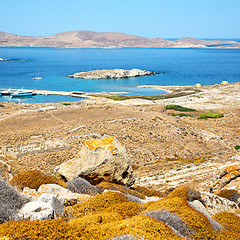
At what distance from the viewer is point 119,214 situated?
23.2 ft

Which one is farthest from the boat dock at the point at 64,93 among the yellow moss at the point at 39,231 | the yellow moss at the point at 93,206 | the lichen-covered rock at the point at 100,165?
the yellow moss at the point at 39,231

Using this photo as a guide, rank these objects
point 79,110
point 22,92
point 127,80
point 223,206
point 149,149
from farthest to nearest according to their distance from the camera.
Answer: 1. point 127,80
2. point 22,92
3. point 79,110
4. point 149,149
5. point 223,206

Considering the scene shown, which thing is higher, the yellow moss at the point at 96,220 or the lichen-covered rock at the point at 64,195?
the yellow moss at the point at 96,220

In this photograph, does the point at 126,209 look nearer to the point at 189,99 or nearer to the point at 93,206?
the point at 93,206

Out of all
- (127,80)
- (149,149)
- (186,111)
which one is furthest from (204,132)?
(127,80)

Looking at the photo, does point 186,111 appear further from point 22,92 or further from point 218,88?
point 22,92

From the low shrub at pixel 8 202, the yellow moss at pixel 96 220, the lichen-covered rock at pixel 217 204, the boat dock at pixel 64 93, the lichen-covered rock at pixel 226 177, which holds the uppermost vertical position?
the low shrub at pixel 8 202

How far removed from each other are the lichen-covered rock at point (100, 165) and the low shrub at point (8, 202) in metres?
5.13

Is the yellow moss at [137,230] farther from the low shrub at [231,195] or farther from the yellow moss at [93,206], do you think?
the low shrub at [231,195]

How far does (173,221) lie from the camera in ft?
21.5

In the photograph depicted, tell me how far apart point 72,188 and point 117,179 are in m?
2.81

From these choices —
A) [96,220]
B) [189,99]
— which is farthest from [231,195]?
[189,99]

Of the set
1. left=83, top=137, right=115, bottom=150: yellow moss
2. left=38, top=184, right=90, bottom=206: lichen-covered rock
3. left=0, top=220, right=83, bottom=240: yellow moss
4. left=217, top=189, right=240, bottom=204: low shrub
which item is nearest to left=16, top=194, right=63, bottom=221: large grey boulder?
left=38, top=184, right=90, bottom=206: lichen-covered rock

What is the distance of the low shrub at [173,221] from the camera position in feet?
20.7
